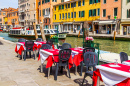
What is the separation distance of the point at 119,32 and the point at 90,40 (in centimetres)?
2471

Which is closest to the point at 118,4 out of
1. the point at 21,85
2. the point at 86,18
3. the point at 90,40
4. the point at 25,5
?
the point at 86,18

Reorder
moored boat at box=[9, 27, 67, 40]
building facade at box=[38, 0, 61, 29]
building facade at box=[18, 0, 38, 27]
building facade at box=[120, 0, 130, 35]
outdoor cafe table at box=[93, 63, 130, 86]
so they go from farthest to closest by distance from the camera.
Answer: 1. building facade at box=[18, 0, 38, 27]
2. building facade at box=[38, 0, 61, 29]
3. moored boat at box=[9, 27, 67, 40]
4. building facade at box=[120, 0, 130, 35]
5. outdoor cafe table at box=[93, 63, 130, 86]

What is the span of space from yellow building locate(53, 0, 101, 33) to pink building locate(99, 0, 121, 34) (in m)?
1.38

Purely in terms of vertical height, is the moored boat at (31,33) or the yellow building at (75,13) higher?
the yellow building at (75,13)

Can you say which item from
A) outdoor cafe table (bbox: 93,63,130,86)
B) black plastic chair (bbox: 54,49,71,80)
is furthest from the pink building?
outdoor cafe table (bbox: 93,63,130,86)

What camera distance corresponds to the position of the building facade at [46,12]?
1975 inches

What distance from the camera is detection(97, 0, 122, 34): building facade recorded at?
107 ft

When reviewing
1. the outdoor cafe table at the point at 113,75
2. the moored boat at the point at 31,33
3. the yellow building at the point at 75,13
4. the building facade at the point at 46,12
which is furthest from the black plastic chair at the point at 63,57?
the building facade at the point at 46,12

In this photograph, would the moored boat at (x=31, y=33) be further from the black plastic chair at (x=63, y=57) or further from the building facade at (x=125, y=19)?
the black plastic chair at (x=63, y=57)

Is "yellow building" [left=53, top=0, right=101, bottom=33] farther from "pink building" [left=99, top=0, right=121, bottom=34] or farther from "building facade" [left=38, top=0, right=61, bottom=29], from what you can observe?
"building facade" [left=38, top=0, right=61, bottom=29]

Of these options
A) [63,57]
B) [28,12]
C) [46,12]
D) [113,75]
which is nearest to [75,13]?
[46,12]

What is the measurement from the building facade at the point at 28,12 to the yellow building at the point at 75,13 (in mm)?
11303

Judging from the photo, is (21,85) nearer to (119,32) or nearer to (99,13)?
(119,32)

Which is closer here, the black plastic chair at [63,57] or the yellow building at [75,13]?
the black plastic chair at [63,57]
